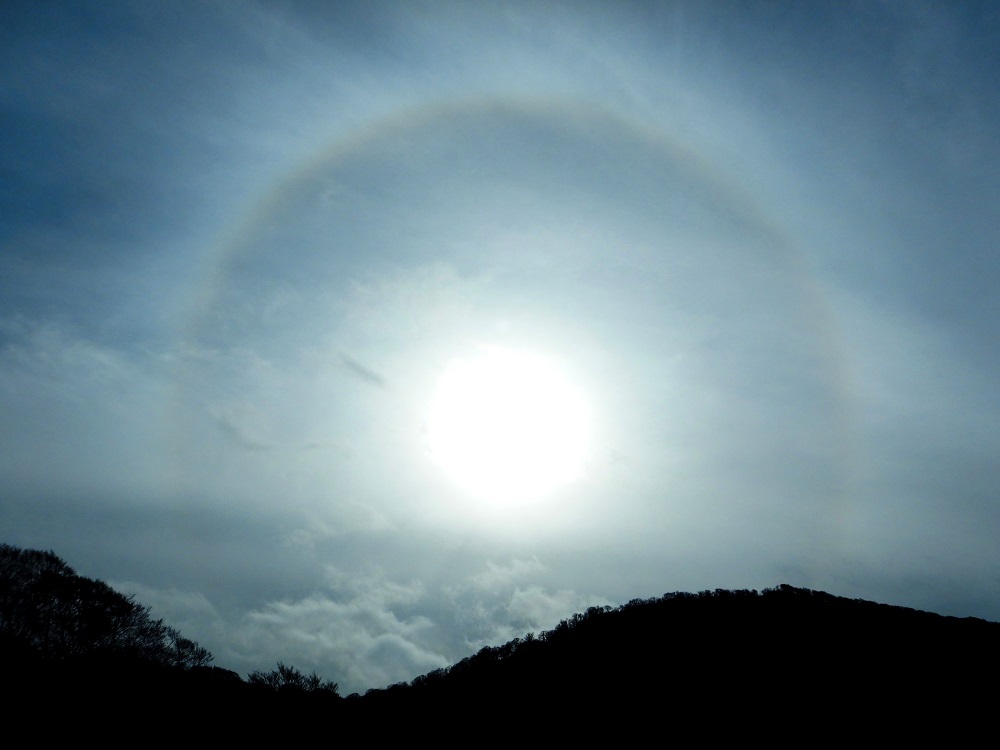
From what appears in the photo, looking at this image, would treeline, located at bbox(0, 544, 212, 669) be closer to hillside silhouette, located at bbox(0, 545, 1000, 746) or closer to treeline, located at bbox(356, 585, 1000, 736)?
hillside silhouette, located at bbox(0, 545, 1000, 746)

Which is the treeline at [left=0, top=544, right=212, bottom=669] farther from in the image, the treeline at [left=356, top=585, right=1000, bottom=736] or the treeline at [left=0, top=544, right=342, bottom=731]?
the treeline at [left=356, top=585, right=1000, bottom=736]

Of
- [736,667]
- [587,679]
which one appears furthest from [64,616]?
[736,667]

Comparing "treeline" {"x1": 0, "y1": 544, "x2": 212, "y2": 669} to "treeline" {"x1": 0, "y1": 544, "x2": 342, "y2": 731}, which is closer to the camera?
"treeline" {"x1": 0, "y1": 544, "x2": 342, "y2": 731}

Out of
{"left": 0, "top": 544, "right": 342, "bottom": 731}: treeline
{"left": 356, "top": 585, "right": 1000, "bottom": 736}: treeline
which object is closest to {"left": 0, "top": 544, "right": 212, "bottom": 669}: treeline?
{"left": 0, "top": 544, "right": 342, "bottom": 731}: treeline

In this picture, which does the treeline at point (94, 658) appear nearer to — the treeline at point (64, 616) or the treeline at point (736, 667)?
the treeline at point (64, 616)

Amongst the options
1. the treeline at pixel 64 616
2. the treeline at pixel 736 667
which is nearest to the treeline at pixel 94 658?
the treeline at pixel 64 616

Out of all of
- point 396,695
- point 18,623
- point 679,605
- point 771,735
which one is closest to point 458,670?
point 396,695

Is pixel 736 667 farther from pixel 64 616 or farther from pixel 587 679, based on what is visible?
pixel 64 616

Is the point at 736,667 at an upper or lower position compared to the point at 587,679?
upper
